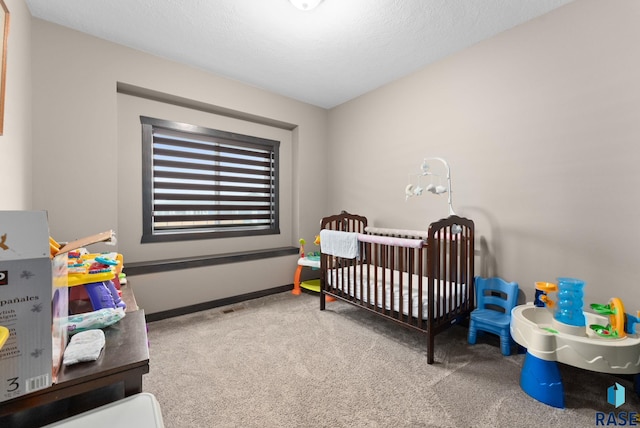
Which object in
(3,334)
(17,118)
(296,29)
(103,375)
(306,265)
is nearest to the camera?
(3,334)

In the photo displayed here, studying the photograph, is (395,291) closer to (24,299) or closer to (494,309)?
(494,309)

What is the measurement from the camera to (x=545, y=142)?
1.94 metres

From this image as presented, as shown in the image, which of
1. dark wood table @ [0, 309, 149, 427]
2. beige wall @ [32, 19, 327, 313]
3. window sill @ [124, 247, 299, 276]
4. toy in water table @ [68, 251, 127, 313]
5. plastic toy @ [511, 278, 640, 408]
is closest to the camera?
dark wood table @ [0, 309, 149, 427]

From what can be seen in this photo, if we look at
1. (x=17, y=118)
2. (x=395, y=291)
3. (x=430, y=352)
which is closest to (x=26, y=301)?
(x=17, y=118)

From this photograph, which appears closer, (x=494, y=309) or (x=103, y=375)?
(x=103, y=375)

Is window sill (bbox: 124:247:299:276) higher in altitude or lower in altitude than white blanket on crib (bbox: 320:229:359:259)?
lower

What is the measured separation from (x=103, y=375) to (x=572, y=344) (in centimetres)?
202

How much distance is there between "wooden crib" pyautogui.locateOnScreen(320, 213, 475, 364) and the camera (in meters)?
1.86

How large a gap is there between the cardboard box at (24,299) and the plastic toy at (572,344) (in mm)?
2026

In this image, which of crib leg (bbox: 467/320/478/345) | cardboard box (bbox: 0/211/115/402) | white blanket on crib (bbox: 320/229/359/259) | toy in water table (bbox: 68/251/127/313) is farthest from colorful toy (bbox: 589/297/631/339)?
toy in water table (bbox: 68/251/127/313)

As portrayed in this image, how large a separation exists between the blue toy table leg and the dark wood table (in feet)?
6.02

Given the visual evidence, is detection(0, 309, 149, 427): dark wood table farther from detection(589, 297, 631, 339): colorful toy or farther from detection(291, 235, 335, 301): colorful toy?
detection(291, 235, 335, 301): colorful toy

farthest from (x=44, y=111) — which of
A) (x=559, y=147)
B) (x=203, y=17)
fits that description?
(x=559, y=147)

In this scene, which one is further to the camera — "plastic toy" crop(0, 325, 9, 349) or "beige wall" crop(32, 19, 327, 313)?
"beige wall" crop(32, 19, 327, 313)
